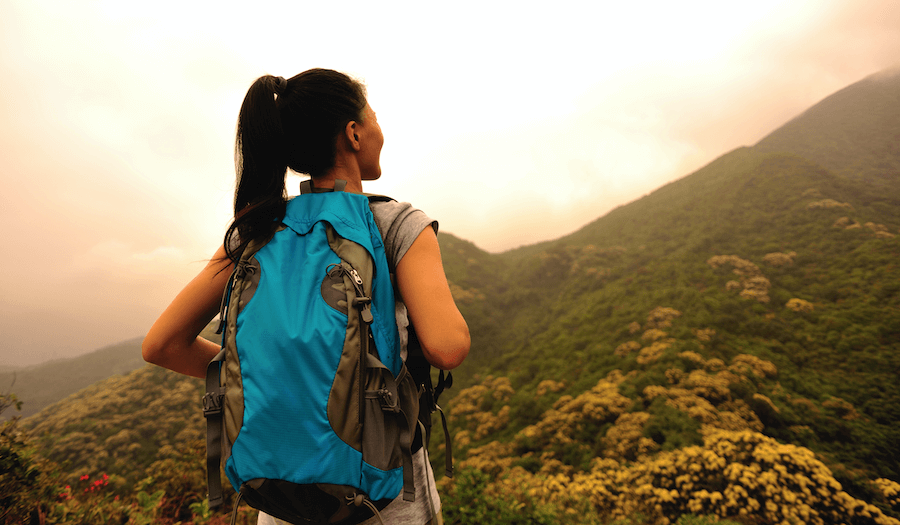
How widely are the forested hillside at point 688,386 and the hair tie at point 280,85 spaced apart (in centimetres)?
477

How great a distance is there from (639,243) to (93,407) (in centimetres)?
3928

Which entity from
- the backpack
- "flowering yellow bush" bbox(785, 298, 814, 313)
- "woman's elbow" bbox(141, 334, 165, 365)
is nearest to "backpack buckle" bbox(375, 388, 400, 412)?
the backpack

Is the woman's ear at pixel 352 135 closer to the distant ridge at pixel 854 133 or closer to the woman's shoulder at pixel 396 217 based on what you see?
the woman's shoulder at pixel 396 217

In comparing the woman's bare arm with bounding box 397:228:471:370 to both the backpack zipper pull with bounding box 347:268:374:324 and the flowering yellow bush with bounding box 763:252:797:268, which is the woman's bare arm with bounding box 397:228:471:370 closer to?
the backpack zipper pull with bounding box 347:268:374:324

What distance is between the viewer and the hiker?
97cm

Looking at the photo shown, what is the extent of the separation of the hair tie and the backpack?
44cm

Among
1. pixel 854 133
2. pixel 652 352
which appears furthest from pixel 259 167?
pixel 854 133

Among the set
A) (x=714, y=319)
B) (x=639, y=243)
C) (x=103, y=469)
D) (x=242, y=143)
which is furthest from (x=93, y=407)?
(x=639, y=243)

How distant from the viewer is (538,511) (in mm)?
4523

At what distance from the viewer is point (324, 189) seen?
45.0 inches

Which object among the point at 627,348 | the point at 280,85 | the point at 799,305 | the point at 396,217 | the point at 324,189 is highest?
the point at 280,85

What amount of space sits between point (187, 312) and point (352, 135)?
0.79 m

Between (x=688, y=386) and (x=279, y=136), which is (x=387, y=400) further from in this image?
(x=688, y=386)

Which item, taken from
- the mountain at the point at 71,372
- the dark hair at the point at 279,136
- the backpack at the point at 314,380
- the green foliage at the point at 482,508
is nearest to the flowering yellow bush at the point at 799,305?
the green foliage at the point at 482,508
